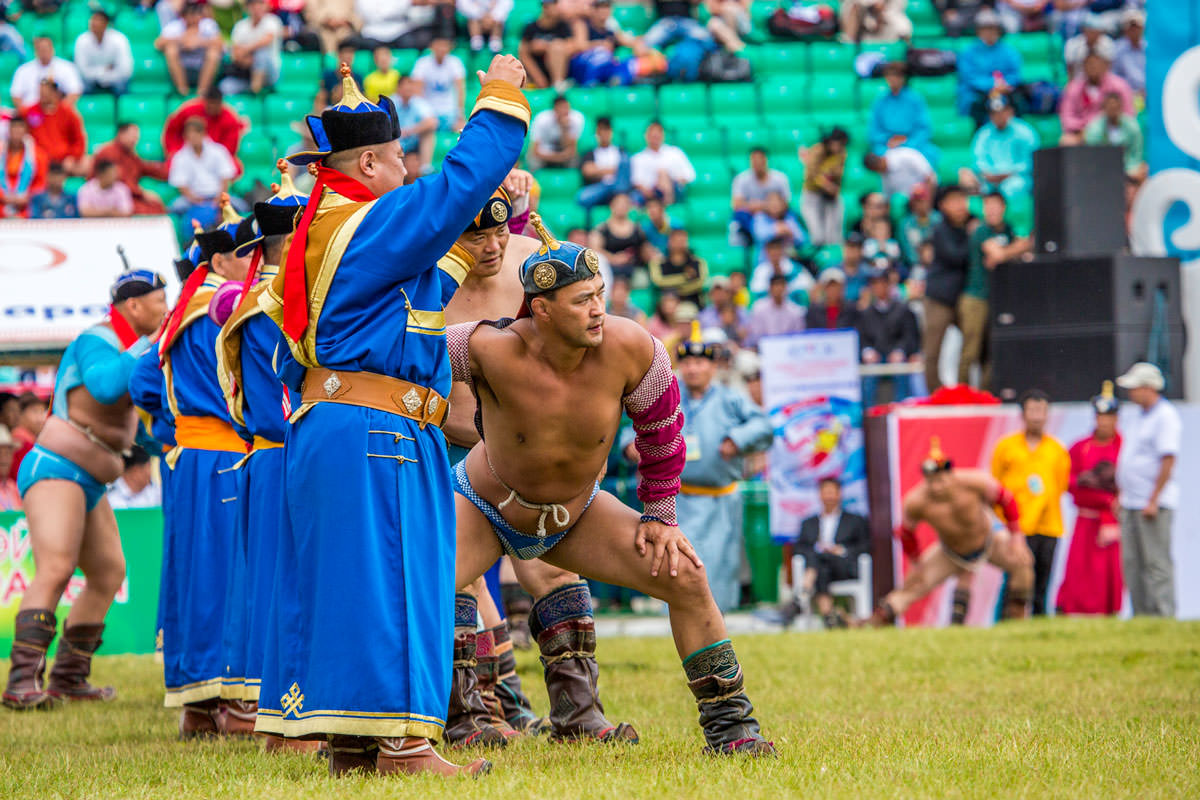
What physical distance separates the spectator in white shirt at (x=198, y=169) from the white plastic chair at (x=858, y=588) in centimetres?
821

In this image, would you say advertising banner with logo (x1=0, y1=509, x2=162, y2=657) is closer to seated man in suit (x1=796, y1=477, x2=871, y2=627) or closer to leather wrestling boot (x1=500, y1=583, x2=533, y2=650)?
leather wrestling boot (x1=500, y1=583, x2=533, y2=650)

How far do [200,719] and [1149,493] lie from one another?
8.22 m

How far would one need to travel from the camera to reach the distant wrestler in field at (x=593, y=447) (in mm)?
5320

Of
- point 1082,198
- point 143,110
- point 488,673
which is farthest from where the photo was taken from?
point 143,110

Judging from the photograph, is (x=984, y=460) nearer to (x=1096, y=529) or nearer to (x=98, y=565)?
(x=1096, y=529)

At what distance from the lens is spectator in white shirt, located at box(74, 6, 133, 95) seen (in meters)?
19.2

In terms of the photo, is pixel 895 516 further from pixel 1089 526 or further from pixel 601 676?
pixel 601 676

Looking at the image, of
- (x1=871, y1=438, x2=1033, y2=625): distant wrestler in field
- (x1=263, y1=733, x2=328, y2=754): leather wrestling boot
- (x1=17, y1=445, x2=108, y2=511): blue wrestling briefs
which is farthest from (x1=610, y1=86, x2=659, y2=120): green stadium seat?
(x1=263, y1=733, x2=328, y2=754): leather wrestling boot

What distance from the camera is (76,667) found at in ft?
28.0

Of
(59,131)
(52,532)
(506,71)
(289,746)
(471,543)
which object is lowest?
(289,746)

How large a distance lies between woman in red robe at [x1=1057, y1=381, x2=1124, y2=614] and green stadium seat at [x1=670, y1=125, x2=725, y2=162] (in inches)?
327

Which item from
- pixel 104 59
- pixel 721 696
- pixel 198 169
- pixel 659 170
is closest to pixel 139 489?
pixel 198 169

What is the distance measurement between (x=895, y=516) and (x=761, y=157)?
21.8ft

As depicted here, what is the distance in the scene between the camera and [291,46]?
20.3 m
